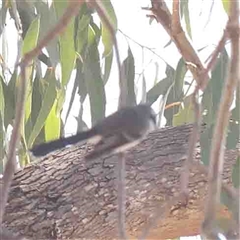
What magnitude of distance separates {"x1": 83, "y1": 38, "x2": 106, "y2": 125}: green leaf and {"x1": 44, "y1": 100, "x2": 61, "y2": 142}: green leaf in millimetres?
76

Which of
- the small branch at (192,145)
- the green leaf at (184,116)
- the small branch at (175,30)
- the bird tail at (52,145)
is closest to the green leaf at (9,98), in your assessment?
the green leaf at (184,116)

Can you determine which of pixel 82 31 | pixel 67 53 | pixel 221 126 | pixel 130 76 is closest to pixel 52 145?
pixel 221 126

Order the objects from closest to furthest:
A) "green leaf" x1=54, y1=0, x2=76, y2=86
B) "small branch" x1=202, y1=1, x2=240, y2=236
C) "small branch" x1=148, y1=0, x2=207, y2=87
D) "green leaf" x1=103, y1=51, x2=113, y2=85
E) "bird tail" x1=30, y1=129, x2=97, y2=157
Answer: "small branch" x1=202, y1=1, x2=240, y2=236, "bird tail" x1=30, y1=129, x2=97, y2=157, "small branch" x1=148, y1=0, x2=207, y2=87, "green leaf" x1=54, y1=0, x2=76, y2=86, "green leaf" x1=103, y1=51, x2=113, y2=85

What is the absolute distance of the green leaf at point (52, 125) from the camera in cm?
164

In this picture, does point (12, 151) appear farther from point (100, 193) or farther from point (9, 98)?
point (9, 98)

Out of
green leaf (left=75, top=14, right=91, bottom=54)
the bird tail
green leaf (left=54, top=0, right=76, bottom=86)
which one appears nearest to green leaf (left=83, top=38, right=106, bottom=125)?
green leaf (left=75, top=14, right=91, bottom=54)

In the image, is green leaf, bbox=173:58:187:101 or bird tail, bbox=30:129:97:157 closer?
bird tail, bbox=30:129:97:157

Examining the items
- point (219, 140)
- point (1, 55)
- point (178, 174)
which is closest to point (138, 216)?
point (178, 174)

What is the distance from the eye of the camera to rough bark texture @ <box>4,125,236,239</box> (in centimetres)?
157

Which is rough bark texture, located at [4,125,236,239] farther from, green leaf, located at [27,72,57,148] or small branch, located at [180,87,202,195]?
small branch, located at [180,87,202,195]

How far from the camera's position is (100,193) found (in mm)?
1616

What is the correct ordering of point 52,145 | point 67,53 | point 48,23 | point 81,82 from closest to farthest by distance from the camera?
1. point 52,145
2. point 67,53
3. point 48,23
4. point 81,82

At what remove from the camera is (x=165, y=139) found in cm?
172

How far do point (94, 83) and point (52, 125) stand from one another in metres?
0.12
